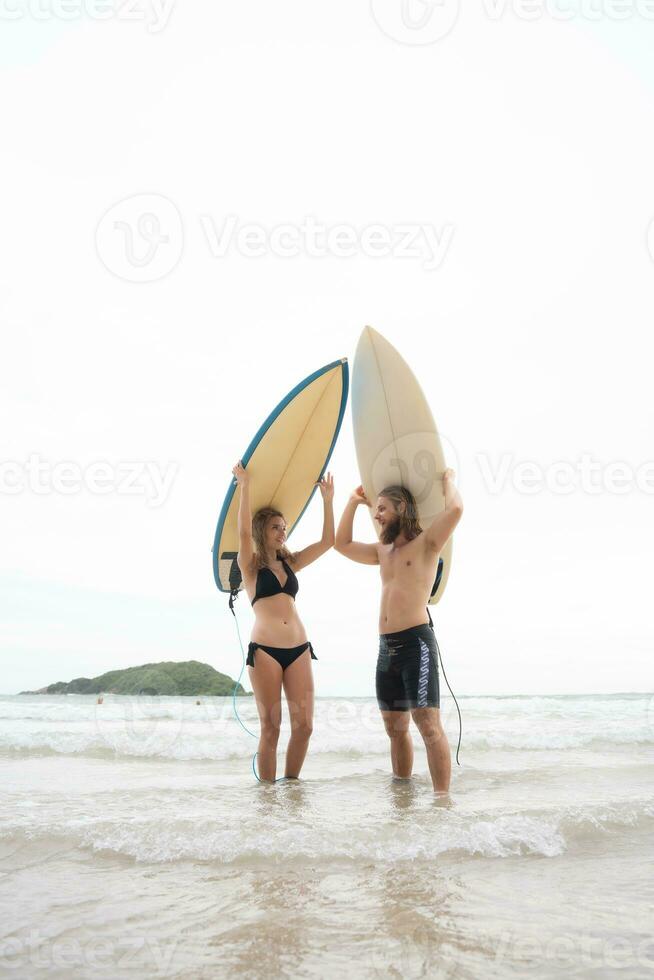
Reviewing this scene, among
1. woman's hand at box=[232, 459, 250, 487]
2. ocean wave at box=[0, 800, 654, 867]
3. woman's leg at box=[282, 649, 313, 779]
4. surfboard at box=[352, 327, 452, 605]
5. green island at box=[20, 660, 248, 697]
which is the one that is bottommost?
green island at box=[20, 660, 248, 697]

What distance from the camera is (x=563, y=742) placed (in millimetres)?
7648

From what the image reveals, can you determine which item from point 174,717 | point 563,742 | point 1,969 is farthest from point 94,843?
point 174,717

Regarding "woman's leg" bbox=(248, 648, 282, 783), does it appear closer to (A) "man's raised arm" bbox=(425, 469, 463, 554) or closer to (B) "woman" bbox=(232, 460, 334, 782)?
(B) "woman" bbox=(232, 460, 334, 782)

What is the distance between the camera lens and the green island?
664 inches

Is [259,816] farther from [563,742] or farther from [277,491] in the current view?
[563,742]

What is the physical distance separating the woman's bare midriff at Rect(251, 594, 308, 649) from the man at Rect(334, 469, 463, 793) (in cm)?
48

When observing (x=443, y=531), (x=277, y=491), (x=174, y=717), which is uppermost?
(x=277, y=491)

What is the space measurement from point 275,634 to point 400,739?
38.8 inches

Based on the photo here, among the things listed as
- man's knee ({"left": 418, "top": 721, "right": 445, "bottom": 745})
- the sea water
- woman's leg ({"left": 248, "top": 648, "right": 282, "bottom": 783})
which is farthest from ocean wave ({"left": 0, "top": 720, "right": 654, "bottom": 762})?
man's knee ({"left": 418, "top": 721, "right": 445, "bottom": 745})

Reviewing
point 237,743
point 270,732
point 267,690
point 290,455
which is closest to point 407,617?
point 267,690

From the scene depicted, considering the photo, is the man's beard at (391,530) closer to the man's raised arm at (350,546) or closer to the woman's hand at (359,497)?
the man's raised arm at (350,546)

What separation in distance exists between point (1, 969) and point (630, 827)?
281 centimetres

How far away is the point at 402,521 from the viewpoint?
434 centimetres

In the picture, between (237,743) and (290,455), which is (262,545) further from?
(237,743)
